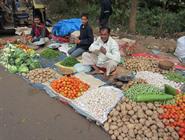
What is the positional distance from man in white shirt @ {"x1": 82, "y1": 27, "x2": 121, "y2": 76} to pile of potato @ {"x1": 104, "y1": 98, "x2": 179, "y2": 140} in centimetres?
154

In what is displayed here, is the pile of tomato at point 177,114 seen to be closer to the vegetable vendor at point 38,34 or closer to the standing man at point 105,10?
the vegetable vendor at point 38,34

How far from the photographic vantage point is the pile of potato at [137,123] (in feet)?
13.7

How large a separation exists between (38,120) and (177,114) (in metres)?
2.29

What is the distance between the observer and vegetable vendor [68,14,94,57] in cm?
722

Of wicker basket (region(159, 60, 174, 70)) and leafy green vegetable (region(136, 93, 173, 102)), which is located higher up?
leafy green vegetable (region(136, 93, 173, 102))

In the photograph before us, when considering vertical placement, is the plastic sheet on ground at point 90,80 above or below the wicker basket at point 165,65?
below

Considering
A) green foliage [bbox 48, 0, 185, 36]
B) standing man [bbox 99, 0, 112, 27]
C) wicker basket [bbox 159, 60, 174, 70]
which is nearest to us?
wicker basket [bbox 159, 60, 174, 70]

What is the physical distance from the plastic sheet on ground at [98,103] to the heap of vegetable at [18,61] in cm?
210

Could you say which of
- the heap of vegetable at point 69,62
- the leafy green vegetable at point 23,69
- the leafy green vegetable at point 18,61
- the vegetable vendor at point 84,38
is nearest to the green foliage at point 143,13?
the vegetable vendor at point 84,38

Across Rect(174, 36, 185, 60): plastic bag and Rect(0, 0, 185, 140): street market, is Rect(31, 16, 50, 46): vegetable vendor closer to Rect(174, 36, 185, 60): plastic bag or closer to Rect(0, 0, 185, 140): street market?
Rect(0, 0, 185, 140): street market

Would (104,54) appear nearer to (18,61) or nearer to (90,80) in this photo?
(90,80)

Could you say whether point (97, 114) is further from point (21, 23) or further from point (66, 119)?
point (21, 23)

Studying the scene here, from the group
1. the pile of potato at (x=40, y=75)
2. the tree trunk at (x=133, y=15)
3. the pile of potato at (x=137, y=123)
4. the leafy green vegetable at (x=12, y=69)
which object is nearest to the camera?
the pile of potato at (x=137, y=123)

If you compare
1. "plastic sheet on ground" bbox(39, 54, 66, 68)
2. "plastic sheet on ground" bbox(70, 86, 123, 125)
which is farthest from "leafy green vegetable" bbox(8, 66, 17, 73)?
"plastic sheet on ground" bbox(70, 86, 123, 125)
